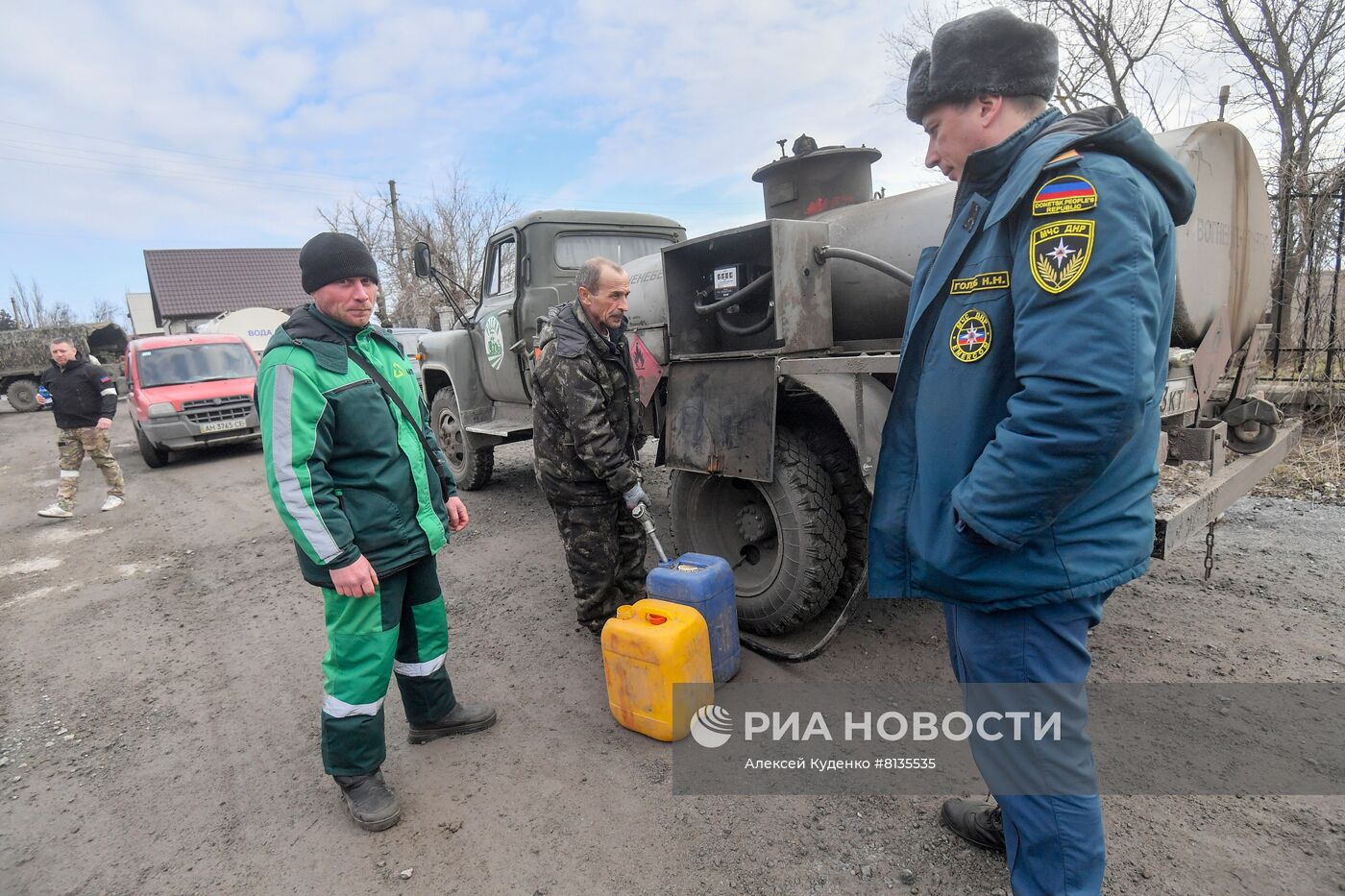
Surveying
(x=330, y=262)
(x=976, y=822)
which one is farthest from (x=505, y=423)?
(x=976, y=822)

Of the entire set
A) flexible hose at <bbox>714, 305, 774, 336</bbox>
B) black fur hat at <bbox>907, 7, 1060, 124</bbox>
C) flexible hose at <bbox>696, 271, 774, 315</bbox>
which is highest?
black fur hat at <bbox>907, 7, 1060, 124</bbox>

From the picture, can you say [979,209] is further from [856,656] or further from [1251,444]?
[1251,444]

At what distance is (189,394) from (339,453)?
9482 mm

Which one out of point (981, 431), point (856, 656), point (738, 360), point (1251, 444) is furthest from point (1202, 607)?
point (981, 431)

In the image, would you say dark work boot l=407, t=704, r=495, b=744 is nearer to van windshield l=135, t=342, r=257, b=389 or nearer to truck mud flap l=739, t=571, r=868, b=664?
truck mud flap l=739, t=571, r=868, b=664

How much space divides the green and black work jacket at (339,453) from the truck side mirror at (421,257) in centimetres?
299

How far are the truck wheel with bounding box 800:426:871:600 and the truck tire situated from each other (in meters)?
4.18

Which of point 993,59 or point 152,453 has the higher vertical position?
point 993,59

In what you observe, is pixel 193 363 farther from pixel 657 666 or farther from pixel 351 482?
pixel 657 666

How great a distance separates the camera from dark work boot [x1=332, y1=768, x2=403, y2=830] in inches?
89.7

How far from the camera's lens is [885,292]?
317 cm

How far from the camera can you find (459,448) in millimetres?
6727

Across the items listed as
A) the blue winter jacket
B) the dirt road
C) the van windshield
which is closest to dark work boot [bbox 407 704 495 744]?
the dirt road

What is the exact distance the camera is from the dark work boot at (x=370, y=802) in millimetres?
2277
